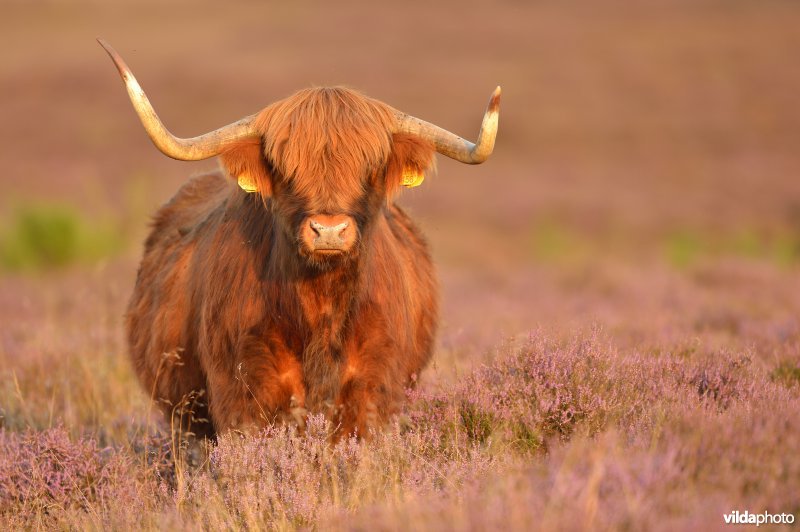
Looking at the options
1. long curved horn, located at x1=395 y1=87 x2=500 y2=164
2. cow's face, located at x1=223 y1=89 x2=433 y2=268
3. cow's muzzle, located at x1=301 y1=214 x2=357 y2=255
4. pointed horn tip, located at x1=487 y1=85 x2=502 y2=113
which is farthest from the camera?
long curved horn, located at x1=395 y1=87 x2=500 y2=164

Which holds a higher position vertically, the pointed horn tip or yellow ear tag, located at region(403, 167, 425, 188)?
the pointed horn tip

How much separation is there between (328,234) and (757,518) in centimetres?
208

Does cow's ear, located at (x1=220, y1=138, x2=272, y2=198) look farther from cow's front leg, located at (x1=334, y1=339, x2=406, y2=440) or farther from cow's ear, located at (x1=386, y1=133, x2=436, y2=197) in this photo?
cow's front leg, located at (x1=334, y1=339, x2=406, y2=440)

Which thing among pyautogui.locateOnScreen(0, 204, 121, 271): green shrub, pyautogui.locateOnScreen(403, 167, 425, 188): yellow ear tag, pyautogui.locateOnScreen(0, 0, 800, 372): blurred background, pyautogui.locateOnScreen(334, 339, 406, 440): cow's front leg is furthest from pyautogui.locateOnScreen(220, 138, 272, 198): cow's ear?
pyautogui.locateOnScreen(0, 204, 121, 271): green shrub

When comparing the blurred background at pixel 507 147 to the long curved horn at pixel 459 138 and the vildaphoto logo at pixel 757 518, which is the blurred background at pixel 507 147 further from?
the vildaphoto logo at pixel 757 518

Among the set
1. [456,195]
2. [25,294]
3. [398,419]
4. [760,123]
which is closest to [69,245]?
[25,294]

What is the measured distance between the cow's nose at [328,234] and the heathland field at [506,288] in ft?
2.74

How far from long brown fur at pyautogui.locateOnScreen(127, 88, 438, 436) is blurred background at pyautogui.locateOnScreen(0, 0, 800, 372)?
102cm

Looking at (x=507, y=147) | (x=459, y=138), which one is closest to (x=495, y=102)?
(x=459, y=138)

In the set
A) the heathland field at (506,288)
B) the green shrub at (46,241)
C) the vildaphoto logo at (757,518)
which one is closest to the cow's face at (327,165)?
the heathland field at (506,288)

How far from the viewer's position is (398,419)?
4.62 metres

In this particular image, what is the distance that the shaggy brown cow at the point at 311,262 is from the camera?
14.7 feet

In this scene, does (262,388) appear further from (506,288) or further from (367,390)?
(506,288)

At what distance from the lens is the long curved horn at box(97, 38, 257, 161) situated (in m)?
4.47
